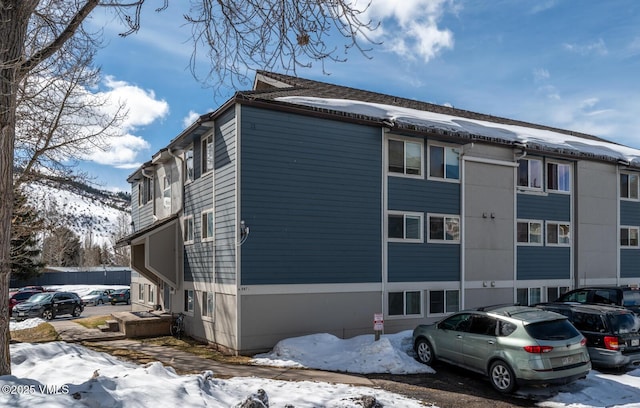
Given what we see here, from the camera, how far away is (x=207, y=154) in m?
17.0

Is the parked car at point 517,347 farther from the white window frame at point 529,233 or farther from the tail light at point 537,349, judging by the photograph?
the white window frame at point 529,233

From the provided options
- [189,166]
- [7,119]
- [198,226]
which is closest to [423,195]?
[198,226]

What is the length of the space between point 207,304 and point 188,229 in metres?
3.37

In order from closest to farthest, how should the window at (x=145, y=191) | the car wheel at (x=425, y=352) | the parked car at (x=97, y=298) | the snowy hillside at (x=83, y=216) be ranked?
1. the car wheel at (x=425, y=352)
2. the snowy hillside at (x=83, y=216)
3. the window at (x=145, y=191)
4. the parked car at (x=97, y=298)

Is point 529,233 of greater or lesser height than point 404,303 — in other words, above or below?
above

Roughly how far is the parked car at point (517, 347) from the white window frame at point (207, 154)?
30.0 feet

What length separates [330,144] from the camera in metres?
15.5

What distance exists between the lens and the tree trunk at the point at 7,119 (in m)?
7.14

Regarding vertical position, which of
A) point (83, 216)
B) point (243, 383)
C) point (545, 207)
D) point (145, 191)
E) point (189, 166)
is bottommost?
point (243, 383)

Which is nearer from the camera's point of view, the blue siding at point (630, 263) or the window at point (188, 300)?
the window at point (188, 300)

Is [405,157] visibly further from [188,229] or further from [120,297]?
[120,297]

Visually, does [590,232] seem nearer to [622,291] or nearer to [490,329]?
[622,291]

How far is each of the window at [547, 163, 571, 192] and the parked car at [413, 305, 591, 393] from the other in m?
10.3

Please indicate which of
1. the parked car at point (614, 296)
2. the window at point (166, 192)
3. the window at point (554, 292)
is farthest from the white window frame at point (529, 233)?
the window at point (166, 192)
